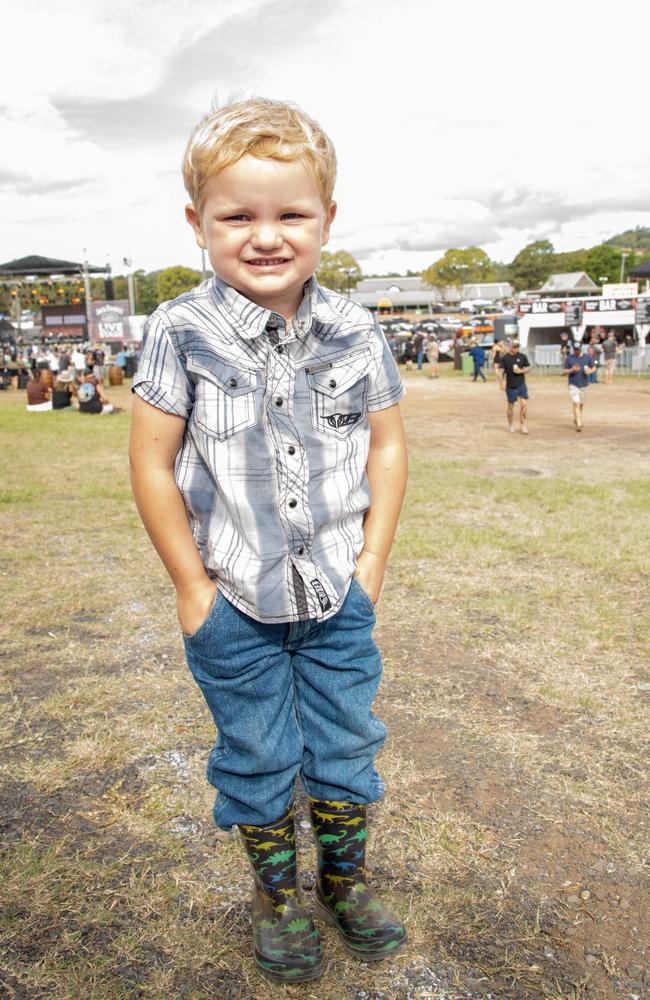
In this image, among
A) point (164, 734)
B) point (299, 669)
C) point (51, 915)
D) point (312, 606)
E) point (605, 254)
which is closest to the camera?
point (312, 606)

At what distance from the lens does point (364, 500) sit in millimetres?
1970

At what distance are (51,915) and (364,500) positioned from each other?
1.45 metres

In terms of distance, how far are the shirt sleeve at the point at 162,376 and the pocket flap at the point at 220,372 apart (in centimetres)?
4

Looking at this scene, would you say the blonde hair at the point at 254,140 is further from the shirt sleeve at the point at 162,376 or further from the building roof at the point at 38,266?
the building roof at the point at 38,266

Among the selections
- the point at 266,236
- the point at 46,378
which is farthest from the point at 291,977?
the point at 46,378

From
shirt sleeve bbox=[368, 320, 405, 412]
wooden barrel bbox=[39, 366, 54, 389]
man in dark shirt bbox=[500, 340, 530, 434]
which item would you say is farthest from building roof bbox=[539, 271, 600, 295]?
shirt sleeve bbox=[368, 320, 405, 412]

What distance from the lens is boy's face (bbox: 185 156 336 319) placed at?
165 centimetres

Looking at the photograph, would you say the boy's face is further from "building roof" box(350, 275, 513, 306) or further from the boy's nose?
"building roof" box(350, 275, 513, 306)

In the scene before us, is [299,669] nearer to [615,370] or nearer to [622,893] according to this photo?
[622,893]

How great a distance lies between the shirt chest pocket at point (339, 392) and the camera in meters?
1.83

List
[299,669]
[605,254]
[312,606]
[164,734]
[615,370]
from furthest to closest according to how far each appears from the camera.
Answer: [605,254] < [615,370] < [164,734] < [299,669] < [312,606]

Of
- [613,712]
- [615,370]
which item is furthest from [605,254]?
[613,712]

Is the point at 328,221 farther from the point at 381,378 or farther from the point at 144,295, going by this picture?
the point at 144,295

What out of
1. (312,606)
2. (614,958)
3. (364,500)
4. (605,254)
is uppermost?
(605,254)
